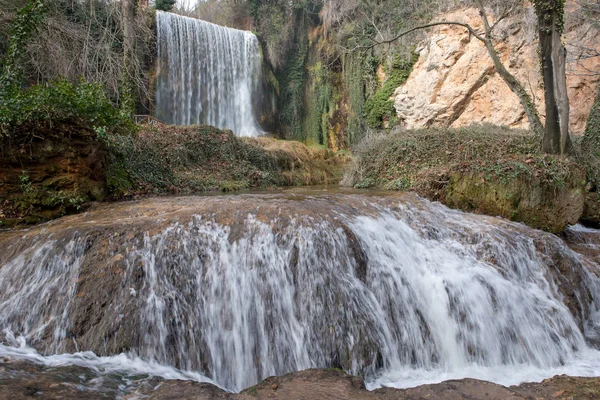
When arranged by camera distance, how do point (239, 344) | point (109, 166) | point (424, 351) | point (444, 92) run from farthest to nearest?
point (444, 92), point (109, 166), point (424, 351), point (239, 344)

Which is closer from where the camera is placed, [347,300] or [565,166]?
[347,300]

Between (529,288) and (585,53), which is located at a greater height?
(585,53)

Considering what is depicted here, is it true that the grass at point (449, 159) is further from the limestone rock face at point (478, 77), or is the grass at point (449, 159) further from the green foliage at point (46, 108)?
the green foliage at point (46, 108)

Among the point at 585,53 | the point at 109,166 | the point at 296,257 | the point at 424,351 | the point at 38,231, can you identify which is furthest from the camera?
the point at 585,53

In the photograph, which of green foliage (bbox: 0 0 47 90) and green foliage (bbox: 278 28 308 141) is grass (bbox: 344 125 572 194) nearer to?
green foliage (bbox: 0 0 47 90)

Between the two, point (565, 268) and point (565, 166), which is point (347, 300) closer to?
point (565, 268)

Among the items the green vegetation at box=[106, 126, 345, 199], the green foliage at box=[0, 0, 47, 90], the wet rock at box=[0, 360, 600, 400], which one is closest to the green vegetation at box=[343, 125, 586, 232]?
the wet rock at box=[0, 360, 600, 400]

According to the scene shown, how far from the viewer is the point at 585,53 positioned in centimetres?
1248

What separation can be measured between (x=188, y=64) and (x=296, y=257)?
16.8 metres

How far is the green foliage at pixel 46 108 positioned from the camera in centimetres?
528

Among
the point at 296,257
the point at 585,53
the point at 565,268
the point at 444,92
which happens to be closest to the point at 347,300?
the point at 296,257

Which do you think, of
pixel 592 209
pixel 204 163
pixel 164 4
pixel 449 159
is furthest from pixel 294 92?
pixel 592 209

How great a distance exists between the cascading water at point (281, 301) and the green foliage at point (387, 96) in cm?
1541

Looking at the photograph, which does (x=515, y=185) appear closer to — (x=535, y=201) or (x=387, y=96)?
(x=535, y=201)
